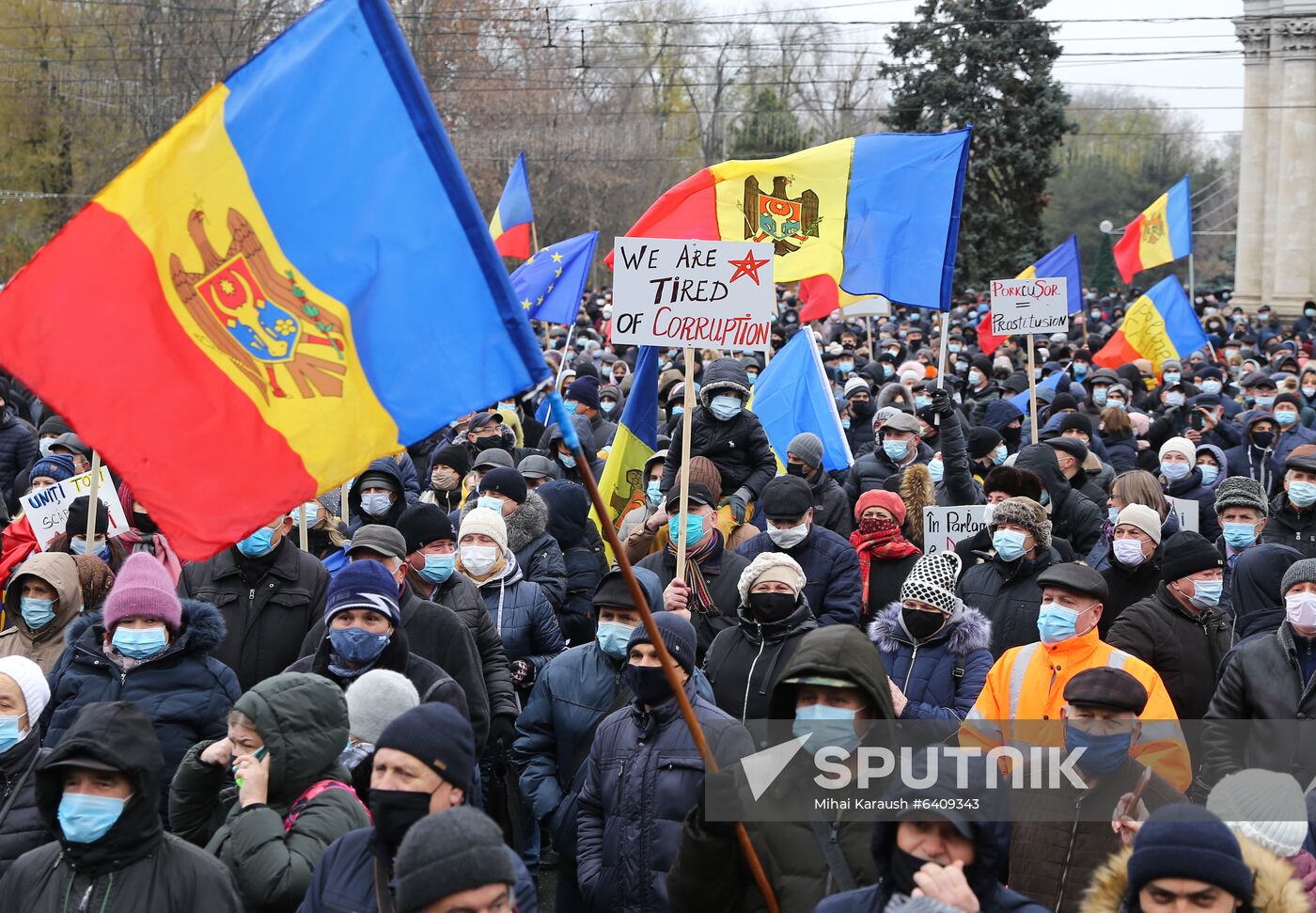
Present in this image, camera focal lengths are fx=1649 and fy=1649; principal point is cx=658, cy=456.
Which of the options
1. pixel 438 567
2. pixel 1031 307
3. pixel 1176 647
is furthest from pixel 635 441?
pixel 1031 307

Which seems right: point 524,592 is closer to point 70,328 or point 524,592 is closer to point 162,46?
point 70,328

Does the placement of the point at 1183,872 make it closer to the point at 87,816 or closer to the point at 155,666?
the point at 87,816

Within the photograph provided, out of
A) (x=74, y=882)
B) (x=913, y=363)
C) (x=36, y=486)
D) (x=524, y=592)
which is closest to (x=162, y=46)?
(x=913, y=363)

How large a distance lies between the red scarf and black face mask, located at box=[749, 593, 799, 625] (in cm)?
217

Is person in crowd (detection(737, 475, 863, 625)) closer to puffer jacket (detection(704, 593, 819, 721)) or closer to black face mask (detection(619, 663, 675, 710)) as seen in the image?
puffer jacket (detection(704, 593, 819, 721))

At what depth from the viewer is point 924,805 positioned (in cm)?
362

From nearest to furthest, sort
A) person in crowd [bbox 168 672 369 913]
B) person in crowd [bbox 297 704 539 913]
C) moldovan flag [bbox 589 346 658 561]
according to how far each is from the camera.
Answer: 1. person in crowd [bbox 297 704 539 913]
2. person in crowd [bbox 168 672 369 913]
3. moldovan flag [bbox 589 346 658 561]

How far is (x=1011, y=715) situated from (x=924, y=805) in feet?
6.96

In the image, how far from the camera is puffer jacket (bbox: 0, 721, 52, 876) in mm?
5023

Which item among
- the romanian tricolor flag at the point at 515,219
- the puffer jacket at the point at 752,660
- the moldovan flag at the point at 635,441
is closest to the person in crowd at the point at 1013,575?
the puffer jacket at the point at 752,660

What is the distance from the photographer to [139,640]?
573 centimetres

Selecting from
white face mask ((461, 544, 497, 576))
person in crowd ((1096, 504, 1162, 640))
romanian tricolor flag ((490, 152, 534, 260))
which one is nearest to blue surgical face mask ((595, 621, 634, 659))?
white face mask ((461, 544, 497, 576))

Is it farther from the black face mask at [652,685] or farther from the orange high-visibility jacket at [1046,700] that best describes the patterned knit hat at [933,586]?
the black face mask at [652,685]

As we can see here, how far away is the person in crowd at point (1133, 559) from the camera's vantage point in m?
7.93
